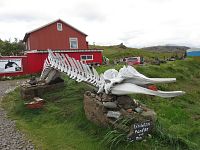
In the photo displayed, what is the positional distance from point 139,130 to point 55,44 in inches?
922

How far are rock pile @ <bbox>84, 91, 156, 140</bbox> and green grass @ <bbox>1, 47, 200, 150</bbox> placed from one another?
0.69ft

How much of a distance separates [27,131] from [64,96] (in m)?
3.39

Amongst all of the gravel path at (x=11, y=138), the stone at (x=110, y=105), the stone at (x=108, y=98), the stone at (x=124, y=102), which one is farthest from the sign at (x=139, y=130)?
the gravel path at (x=11, y=138)

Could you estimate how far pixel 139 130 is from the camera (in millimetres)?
5914

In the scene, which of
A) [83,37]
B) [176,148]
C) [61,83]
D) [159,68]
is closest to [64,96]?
[61,83]

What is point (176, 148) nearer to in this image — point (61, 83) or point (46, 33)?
point (61, 83)

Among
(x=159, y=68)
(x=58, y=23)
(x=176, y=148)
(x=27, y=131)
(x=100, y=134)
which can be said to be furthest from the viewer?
(x=58, y=23)

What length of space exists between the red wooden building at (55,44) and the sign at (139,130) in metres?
18.5

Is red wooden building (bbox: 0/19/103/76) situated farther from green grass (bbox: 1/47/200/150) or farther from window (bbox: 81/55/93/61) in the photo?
green grass (bbox: 1/47/200/150)

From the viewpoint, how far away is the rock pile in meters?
6.50

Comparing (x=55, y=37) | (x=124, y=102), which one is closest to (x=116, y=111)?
(x=124, y=102)

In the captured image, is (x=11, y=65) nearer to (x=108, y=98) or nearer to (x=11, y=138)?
(x=11, y=138)

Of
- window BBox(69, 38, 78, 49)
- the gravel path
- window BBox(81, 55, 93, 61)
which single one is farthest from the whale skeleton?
window BBox(69, 38, 78, 49)

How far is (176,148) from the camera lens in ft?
20.5
